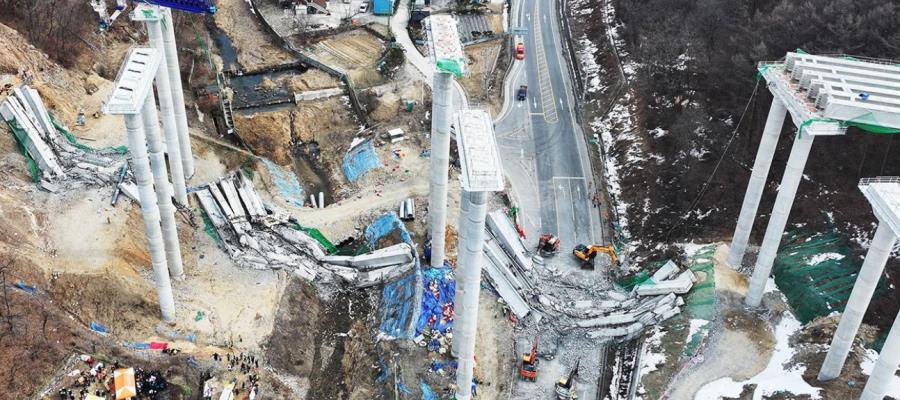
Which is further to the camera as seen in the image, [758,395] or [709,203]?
[709,203]

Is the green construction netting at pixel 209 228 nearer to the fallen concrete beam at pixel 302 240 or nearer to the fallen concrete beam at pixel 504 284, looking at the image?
the fallen concrete beam at pixel 302 240

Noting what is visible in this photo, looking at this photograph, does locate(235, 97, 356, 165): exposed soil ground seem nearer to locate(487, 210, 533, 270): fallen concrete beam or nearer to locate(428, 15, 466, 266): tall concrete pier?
locate(487, 210, 533, 270): fallen concrete beam

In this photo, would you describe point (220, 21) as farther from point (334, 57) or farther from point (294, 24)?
point (334, 57)

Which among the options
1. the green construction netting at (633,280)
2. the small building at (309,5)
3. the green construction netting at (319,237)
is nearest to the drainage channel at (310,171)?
the green construction netting at (319,237)

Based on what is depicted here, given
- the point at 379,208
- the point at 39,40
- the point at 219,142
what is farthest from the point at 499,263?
the point at 39,40

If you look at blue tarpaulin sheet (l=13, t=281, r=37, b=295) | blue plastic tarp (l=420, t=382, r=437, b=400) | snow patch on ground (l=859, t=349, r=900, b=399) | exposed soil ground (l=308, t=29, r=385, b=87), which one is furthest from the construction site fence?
snow patch on ground (l=859, t=349, r=900, b=399)

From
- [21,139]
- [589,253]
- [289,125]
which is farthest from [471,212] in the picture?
[289,125]
